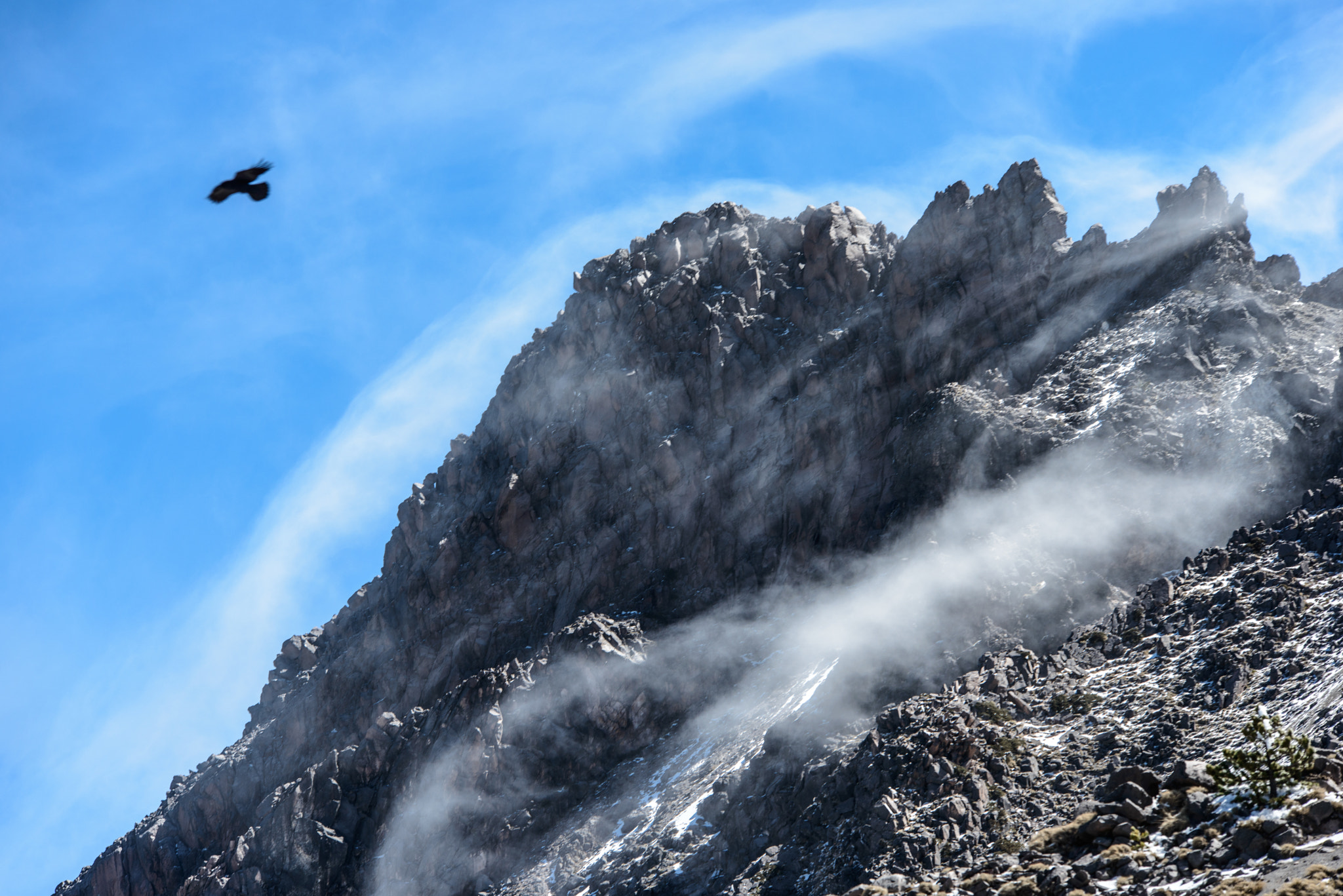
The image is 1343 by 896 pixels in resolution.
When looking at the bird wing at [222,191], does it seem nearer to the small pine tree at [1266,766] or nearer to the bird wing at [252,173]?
the bird wing at [252,173]

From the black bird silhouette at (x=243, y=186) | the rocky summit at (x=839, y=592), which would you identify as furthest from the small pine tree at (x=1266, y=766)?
the black bird silhouette at (x=243, y=186)

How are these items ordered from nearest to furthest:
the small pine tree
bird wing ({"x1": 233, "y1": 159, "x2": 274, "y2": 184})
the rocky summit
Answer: bird wing ({"x1": 233, "y1": 159, "x2": 274, "y2": 184}) → the small pine tree → the rocky summit

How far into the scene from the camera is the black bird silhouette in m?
43.9

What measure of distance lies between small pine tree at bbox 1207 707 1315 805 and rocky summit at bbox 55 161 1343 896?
0.66 meters

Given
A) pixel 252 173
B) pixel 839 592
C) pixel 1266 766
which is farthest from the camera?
pixel 839 592

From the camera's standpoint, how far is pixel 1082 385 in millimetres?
135375

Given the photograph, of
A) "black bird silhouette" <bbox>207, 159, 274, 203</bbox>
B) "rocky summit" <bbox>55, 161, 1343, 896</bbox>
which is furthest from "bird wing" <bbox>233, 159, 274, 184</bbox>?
"rocky summit" <bbox>55, 161, 1343, 896</bbox>

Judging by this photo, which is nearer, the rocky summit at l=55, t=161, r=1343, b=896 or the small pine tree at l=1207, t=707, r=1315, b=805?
the small pine tree at l=1207, t=707, r=1315, b=805

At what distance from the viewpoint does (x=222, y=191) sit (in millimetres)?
44188

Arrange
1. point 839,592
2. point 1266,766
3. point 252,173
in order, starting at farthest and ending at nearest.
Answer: point 839,592
point 1266,766
point 252,173

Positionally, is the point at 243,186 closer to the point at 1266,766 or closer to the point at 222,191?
the point at 222,191

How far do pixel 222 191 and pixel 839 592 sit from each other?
103 metres

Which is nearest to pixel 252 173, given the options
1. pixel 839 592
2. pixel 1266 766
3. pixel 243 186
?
pixel 243 186

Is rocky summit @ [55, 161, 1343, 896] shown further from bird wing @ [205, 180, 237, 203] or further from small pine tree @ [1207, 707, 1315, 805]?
bird wing @ [205, 180, 237, 203]
